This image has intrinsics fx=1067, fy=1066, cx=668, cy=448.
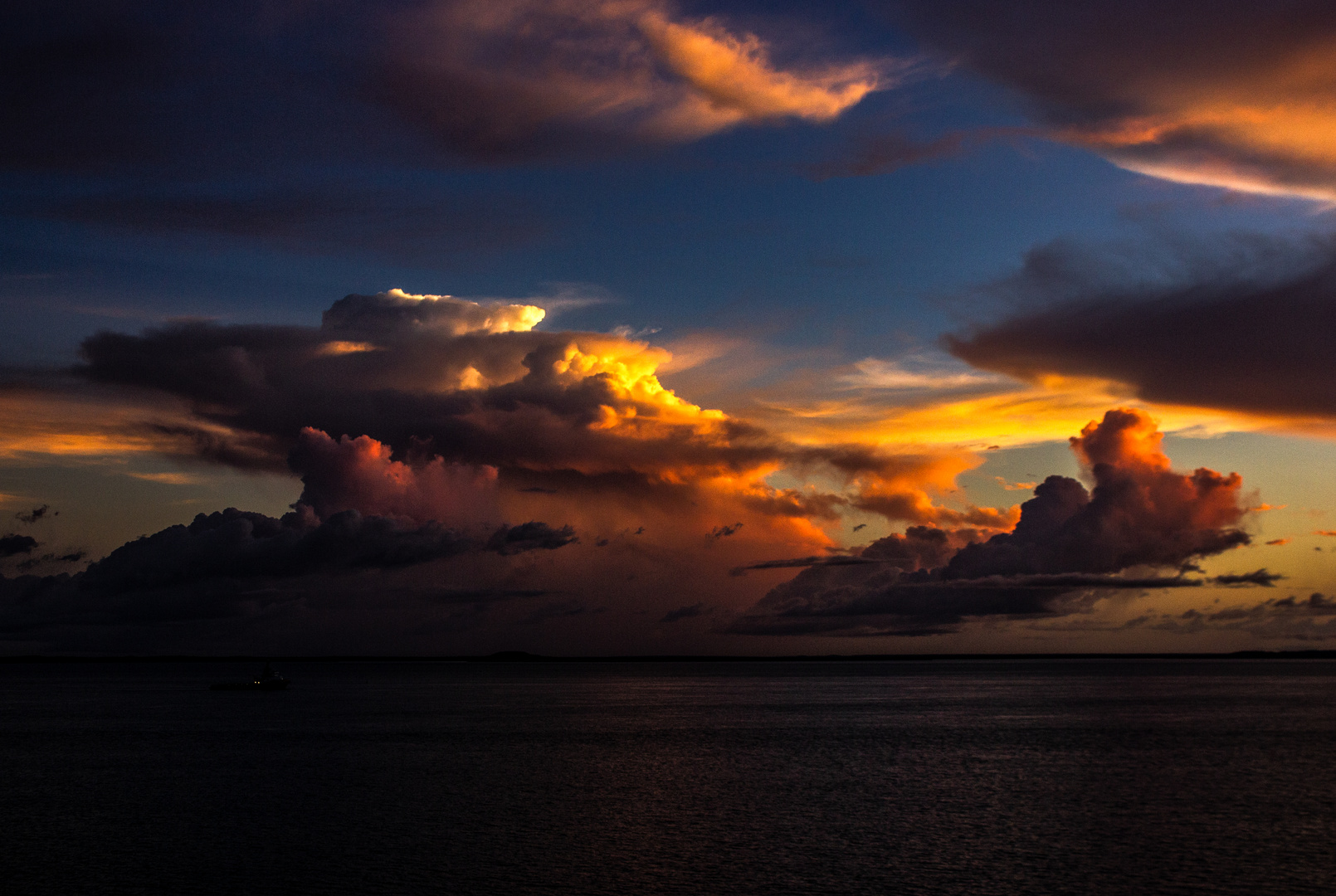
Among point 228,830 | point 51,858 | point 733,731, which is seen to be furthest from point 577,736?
point 51,858

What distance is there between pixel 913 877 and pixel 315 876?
31304 mm

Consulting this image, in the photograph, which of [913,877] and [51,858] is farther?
[51,858]

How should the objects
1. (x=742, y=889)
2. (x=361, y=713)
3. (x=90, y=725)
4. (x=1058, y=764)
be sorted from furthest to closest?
(x=361, y=713) → (x=90, y=725) → (x=1058, y=764) → (x=742, y=889)

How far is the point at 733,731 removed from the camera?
479 feet

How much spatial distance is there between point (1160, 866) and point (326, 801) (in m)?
58.1

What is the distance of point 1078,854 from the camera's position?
200ft

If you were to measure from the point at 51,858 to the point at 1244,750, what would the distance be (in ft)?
372

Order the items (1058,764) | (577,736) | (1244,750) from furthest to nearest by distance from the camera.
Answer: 1. (577,736)
2. (1244,750)
3. (1058,764)

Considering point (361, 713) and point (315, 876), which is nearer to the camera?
point (315, 876)

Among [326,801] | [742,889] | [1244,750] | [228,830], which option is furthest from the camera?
[1244,750]

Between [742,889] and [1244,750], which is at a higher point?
[742,889]

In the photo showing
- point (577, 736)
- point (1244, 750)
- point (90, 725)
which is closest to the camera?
point (1244, 750)

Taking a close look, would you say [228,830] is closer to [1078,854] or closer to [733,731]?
[1078,854]

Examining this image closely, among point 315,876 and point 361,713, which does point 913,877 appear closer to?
point 315,876
